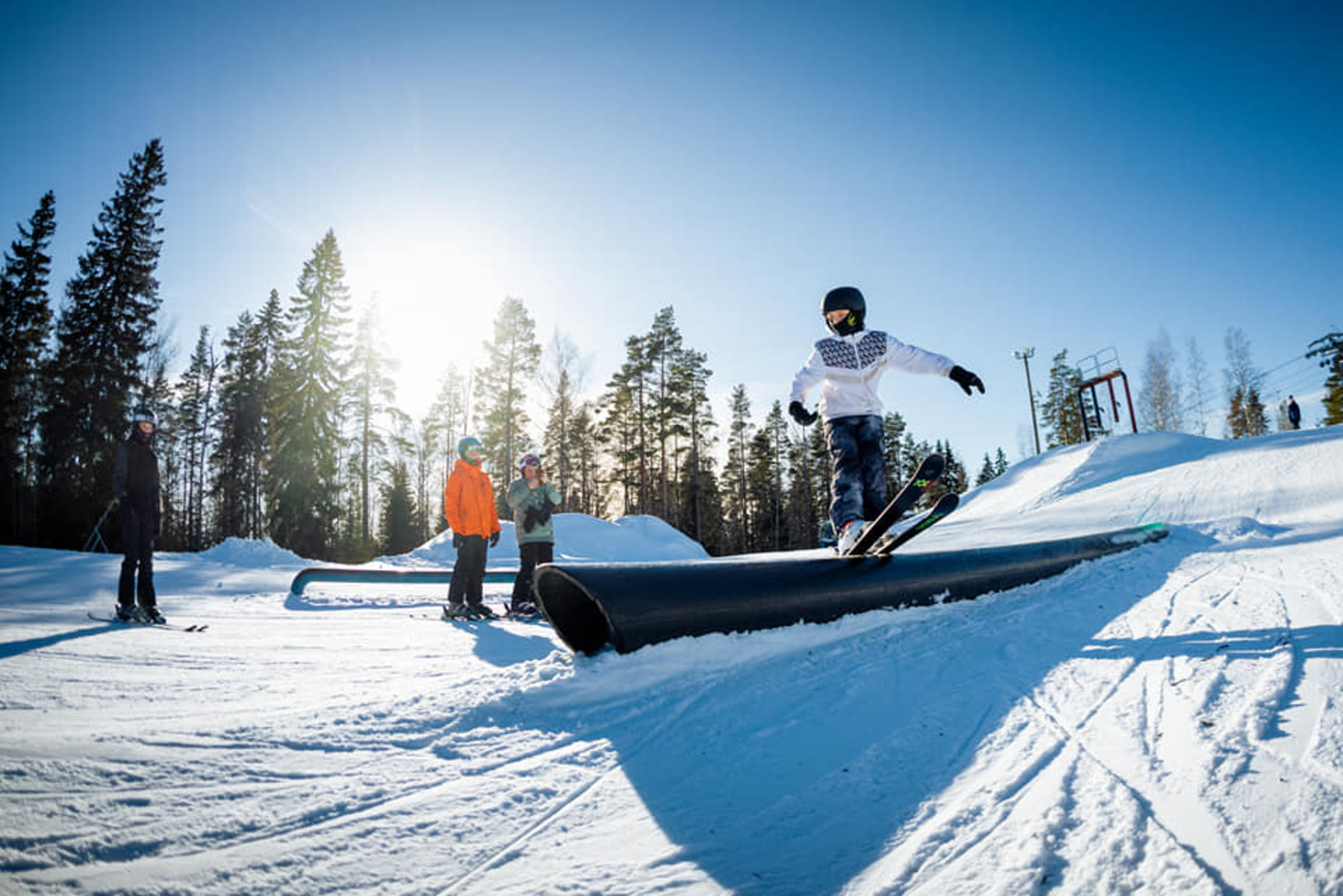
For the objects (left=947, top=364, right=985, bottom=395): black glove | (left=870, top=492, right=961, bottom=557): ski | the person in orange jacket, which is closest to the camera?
(left=870, top=492, right=961, bottom=557): ski

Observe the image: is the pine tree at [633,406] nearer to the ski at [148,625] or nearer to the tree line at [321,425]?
the tree line at [321,425]

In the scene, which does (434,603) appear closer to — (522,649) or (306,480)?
(522,649)

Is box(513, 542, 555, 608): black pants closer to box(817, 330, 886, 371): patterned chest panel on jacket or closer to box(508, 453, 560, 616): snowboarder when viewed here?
box(508, 453, 560, 616): snowboarder

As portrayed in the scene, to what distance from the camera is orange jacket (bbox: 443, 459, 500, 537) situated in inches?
216

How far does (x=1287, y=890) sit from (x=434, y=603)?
6.75 m

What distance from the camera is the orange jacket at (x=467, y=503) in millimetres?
5480

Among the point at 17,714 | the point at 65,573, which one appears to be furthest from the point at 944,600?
the point at 65,573

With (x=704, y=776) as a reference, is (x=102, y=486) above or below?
above

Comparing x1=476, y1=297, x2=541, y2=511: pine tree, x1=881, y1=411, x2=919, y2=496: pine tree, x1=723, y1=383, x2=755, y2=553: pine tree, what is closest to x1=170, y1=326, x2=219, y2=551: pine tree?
x1=476, y1=297, x2=541, y2=511: pine tree

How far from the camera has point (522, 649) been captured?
349cm

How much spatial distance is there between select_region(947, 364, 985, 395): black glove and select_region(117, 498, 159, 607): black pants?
655 cm

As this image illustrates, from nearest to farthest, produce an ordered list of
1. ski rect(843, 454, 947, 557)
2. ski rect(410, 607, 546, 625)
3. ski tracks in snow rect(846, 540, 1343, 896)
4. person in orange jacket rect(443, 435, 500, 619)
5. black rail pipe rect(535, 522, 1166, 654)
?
ski tracks in snow rect(846, 540, 1343, 896) → black rail pipe rect(535, 522, 1166, 654) → ski rect(843, 454, 947, 557) → ski rect(410, 607, 546, 625) → person in orange jacket rect(443, 435, 500, 619)

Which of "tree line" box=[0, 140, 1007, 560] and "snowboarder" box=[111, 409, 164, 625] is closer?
"snowboarder" box=[111, 409, 164, 625]

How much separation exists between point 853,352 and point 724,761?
10.2ft
